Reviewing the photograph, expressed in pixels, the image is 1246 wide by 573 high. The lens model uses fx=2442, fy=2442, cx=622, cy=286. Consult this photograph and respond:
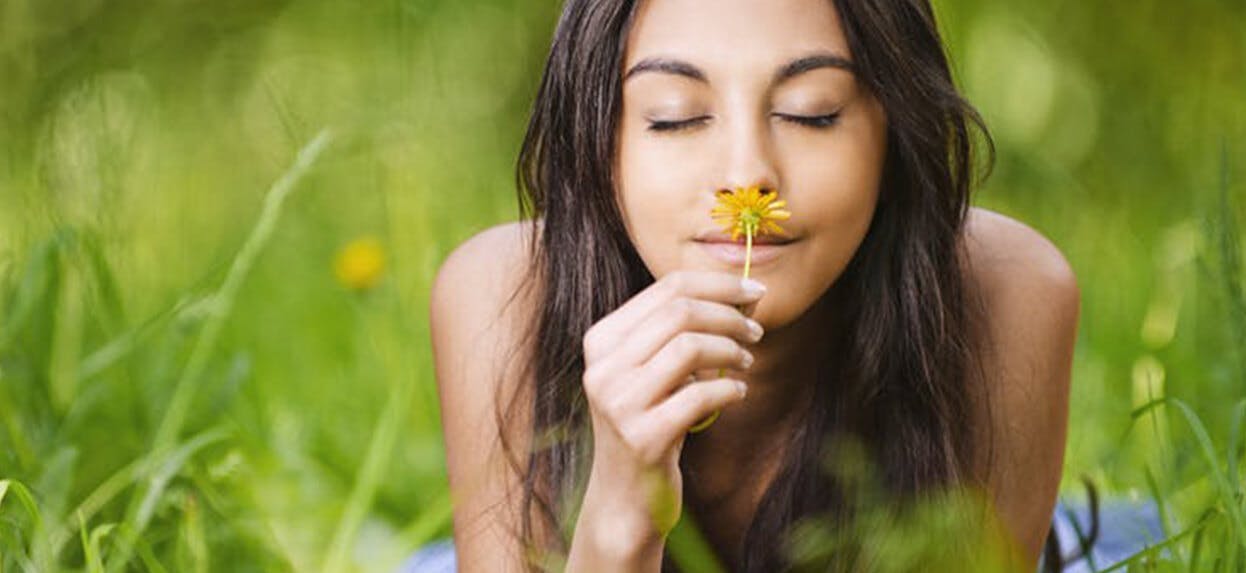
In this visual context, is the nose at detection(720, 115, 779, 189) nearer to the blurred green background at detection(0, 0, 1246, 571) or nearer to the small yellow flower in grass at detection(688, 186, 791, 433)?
the small yellow flower in grass at detection(688, 186, 791, 433)

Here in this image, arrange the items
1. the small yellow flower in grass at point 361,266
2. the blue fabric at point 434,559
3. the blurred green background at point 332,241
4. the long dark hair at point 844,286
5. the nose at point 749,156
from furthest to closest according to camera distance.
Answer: the small yellow flower in grass at point 361,266 < the blue fabric at point 434,559 < the blurred green background at point 332,241 < the long dark hair at point 844,286 < the nose at point 749,156

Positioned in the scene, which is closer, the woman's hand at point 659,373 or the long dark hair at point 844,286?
the woman's hand at point 659,373

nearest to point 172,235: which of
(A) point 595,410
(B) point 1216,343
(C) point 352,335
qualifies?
(C) point 352,335

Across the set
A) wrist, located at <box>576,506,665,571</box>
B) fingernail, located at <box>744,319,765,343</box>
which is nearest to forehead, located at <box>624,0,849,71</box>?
fingernail, located at <box>744,319,765,343</box>

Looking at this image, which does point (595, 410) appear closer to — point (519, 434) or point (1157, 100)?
point (519, 434)

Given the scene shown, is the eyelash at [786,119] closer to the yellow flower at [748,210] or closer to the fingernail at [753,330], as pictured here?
the yellow flower at [748,210]

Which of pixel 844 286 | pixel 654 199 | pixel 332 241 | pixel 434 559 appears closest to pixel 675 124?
pixel 654 199

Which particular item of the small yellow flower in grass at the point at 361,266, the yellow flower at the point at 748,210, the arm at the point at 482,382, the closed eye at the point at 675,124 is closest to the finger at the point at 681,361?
the yellow flower at the point at 748,210

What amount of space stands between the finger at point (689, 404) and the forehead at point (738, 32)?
269 mm

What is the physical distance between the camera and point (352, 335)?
2.95m

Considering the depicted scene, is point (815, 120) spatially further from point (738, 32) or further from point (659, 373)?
point (659, 373)

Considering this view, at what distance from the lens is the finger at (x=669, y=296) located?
1.69m

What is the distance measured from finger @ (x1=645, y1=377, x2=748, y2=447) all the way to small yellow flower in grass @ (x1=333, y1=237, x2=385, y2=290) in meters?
1.18

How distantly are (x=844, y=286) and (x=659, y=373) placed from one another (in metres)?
0.43
